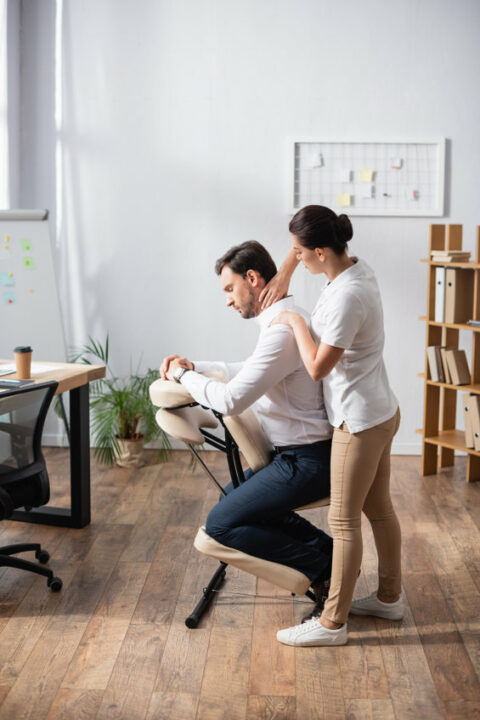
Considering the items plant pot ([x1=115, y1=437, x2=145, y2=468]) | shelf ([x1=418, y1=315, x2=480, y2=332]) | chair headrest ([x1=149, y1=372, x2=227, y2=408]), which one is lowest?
plant pot ([x1=115, y1=437, x2=145, y2=468])

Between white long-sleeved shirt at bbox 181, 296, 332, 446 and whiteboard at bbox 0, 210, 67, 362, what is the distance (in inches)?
82.5

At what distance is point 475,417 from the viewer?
4090mm

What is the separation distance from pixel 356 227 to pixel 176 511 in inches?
81.0

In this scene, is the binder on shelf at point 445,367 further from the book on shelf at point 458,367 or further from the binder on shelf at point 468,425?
the binder on shelf at point 468,425

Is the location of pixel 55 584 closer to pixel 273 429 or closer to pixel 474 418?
pixel 273 429

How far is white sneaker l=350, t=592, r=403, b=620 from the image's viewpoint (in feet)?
8.55

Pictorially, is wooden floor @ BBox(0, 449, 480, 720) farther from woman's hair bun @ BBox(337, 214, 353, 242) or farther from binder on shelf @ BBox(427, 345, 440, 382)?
woman's hair bun @ BBox(337, 214, 353, 242)

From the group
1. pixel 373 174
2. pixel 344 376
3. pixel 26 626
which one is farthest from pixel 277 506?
pixel 373 174

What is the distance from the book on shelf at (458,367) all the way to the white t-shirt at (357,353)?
6.36 ft

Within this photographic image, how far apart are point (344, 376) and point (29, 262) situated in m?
2.59

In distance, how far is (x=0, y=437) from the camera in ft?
8.80

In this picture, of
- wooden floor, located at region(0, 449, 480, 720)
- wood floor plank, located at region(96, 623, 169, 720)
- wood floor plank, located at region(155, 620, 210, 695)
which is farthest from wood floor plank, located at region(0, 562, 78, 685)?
wood floor plank, located at region(155, 620, 210, 695)

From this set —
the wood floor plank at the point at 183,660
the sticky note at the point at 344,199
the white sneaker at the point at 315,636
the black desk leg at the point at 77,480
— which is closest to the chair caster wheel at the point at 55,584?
the wood floor plank at the point at 183,660

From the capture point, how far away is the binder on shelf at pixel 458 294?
413 cm
